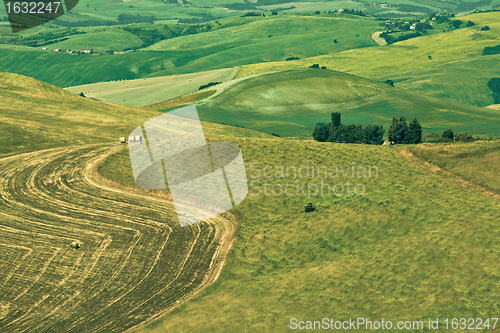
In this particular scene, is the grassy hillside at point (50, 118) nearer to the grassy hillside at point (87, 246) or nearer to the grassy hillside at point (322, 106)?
the grassy hillside at point (87, 246)

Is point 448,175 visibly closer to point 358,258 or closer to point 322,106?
point 358,258

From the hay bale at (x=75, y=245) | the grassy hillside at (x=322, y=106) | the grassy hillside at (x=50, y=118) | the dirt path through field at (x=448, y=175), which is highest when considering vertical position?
the grassy hillside at (x=50, y=118)

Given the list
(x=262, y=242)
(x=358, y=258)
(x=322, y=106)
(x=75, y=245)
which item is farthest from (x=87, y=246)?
(x=322, y=106)

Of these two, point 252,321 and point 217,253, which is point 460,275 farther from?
point 217,253

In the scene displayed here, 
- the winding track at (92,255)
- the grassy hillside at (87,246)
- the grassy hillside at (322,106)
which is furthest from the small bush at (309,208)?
the grassy hillside at (322,106)

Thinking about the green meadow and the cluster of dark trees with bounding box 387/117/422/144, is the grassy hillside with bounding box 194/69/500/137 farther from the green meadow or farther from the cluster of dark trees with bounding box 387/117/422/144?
the green meadow

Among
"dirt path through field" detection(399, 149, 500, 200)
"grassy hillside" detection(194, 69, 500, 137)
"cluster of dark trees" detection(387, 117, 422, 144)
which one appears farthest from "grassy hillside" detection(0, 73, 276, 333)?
"grassy hillside" detection(194, 69, 500, 137)
